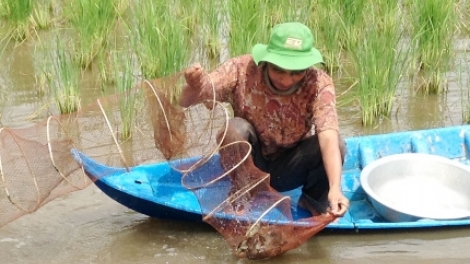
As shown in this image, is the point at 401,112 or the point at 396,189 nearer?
the point at 396,189

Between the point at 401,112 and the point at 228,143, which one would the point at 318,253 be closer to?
the point at 228,143

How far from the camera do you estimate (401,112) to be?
5.15m

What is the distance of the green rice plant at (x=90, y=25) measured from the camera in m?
5.51

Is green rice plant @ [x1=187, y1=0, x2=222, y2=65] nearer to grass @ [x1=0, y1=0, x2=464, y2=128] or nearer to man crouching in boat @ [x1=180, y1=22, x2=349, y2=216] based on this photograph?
grass @ [x1=0, y1=0, x2=464, y2=128]

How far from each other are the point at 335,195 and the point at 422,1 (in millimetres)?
2762

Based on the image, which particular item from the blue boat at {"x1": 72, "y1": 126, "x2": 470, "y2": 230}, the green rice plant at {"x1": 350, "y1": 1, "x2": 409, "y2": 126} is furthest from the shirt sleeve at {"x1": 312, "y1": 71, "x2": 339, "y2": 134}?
the green rice plant at {"x1": 350, "y1": 1, "x2": 409, "y2": 126}

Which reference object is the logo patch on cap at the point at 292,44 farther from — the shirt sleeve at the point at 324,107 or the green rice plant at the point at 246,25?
the green rice plant at the point at 246,25

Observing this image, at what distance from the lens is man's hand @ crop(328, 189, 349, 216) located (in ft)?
10.3

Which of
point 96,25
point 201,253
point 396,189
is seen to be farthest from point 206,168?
point 96,25

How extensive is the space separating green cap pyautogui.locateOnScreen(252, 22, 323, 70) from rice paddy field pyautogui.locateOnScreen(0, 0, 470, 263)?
0.62 metres

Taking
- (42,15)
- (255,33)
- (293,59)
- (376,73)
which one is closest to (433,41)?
(376,73)

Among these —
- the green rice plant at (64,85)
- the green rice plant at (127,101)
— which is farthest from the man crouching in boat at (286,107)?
the green rice plant at (64,85)

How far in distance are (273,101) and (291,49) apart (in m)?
0.35

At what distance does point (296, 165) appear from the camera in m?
3.68
